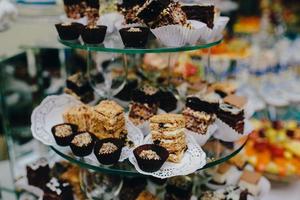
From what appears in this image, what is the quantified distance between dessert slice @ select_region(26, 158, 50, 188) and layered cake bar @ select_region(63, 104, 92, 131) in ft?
0.82

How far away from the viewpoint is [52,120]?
4.55 ft

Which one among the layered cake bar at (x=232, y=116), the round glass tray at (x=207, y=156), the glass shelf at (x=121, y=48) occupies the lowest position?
the round glass tray at (x=207, y=156)

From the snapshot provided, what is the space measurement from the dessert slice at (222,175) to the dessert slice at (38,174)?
2.10 ft

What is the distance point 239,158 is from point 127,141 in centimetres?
63

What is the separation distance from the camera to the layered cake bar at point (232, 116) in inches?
53.4

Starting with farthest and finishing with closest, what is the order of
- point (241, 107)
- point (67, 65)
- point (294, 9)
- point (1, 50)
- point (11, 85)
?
point (294, 9), point (67, 65), point (11, 85), point (1, 50), point (241, 107)

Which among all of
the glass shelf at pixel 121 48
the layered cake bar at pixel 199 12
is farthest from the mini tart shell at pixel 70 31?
the layered cake bar at pixel 199 12

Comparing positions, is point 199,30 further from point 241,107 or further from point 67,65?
point 67,65

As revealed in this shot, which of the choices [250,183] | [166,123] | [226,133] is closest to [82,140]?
[166,123]

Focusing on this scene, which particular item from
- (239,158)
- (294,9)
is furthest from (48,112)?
(294,9)

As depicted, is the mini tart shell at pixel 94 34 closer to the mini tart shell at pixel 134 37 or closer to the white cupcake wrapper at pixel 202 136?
the mini tart shell at pixel 134 37

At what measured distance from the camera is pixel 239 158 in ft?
5.54

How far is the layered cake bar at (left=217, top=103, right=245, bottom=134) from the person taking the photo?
4.45 feet

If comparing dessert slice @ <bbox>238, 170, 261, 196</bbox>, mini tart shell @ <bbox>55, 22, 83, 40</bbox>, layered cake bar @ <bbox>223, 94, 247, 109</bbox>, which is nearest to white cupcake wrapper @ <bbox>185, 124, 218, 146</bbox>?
layered cake bar @ <bbox>223, 94, 247, 109</bbox>
